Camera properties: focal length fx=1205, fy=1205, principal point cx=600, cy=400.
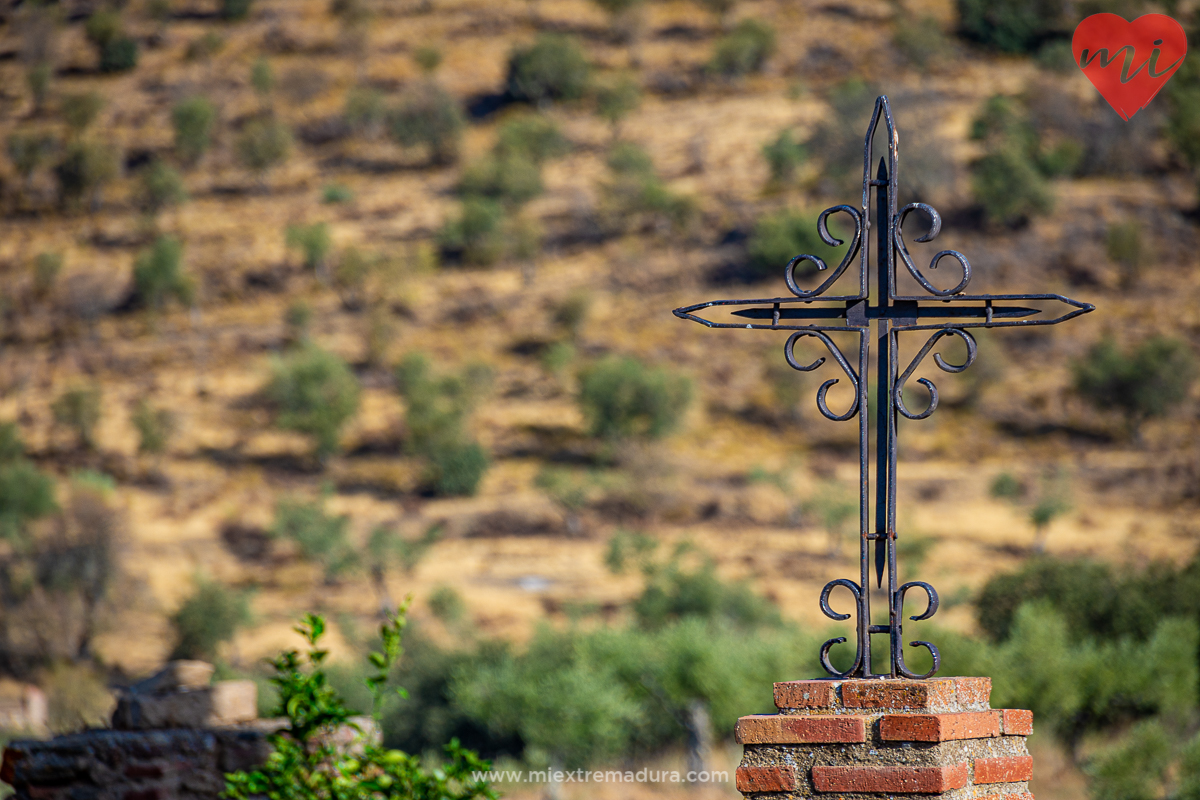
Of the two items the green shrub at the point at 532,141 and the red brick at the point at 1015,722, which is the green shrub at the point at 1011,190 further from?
the red brick at the point at 1015,722

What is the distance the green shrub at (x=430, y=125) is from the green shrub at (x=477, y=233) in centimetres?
636

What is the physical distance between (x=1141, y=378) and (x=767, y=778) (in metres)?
31.8

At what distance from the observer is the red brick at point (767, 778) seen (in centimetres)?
283

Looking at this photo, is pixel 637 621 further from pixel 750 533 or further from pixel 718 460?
pixel 718 460

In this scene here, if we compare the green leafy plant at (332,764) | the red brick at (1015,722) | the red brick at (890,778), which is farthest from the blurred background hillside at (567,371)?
the red brick at (890,778)

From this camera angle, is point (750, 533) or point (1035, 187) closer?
point (750, 533)

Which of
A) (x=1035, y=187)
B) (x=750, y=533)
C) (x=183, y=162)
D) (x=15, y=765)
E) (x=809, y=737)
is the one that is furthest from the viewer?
(x=183, y=162)

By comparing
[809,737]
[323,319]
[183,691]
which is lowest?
[809,737]

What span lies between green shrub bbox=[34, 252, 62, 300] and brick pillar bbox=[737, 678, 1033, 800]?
43.2 metres

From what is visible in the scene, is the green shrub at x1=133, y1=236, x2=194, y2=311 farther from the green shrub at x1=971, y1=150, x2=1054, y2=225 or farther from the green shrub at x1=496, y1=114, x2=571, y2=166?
the green shrub at x1=971, y1=150, x2=1054, y2=225

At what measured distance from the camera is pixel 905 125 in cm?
4422

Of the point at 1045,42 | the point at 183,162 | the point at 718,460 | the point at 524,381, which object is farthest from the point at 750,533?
the point at 1045,42

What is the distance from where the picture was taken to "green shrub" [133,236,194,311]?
131 ft

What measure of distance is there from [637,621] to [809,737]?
A: 1992 centimetres
